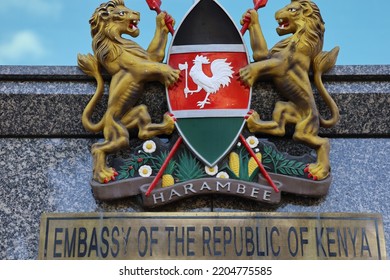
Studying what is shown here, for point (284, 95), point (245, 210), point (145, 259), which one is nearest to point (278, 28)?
point (284, 95)

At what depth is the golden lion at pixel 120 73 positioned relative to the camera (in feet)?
9.55

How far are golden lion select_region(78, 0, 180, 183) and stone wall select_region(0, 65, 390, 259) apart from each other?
10 centimetres

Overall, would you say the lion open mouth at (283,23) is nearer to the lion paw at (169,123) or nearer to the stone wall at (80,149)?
the stone wall at (80,149)

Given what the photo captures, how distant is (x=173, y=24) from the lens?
10.3 ft

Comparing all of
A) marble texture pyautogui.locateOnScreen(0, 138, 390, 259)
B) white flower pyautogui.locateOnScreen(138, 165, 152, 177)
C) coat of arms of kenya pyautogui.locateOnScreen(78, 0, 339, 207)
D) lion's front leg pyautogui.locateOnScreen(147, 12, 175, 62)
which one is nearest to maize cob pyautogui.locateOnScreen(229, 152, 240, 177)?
coat of arms of kenya pyautogui.locateOnScreen(78, 0, 339, 207)

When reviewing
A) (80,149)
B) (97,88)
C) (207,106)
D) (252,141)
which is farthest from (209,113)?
(80,149)

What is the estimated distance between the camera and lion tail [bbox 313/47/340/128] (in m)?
2.99

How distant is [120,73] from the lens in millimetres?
3002

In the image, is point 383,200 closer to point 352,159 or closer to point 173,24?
point 352,159

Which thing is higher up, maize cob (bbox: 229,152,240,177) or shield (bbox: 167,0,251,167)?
shield (bbox: 167,0,251,167)

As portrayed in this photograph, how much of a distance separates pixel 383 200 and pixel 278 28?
1.11 m

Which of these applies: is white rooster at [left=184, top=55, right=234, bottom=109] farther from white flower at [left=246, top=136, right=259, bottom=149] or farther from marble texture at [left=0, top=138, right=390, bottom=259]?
marble texture at [left=0, top=138, right=390, bottom=259]

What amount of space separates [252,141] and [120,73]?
2.63 ft

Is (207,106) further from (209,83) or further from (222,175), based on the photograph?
(222,175)
